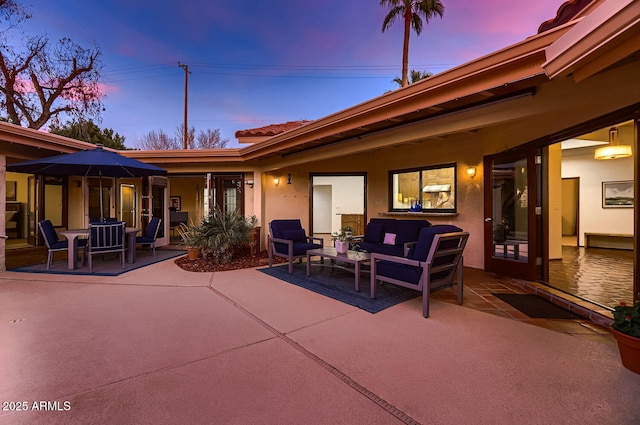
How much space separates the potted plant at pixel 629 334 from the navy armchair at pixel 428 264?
4.80 ft

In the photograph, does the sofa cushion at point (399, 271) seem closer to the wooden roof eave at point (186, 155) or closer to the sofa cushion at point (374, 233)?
the sofa cushion at point (374, 233)

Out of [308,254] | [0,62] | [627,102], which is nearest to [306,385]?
[308,254]

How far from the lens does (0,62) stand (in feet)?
35.7

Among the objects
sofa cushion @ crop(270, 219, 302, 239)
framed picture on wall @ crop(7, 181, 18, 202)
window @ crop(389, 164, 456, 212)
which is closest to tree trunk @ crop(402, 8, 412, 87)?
window @ crop(389, 164, 456, 212)

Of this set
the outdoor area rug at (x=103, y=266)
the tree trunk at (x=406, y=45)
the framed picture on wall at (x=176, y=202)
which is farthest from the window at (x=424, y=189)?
the framed picture on wall at (x=176, y=202)

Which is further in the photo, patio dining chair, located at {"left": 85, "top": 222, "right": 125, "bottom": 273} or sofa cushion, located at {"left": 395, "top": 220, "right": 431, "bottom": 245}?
sofa cushion, located at {"left": 395, "top": 220, "right": 431, "bottom": 245}

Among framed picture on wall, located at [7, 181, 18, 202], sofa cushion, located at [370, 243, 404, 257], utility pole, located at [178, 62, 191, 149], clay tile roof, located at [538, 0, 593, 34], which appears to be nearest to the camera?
clay tile roof, located at [538, 0, 593, 34]

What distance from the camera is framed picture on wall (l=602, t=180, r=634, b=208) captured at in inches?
290

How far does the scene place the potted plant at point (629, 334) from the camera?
2078 millimetres

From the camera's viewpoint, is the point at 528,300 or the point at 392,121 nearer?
the point at 528,300

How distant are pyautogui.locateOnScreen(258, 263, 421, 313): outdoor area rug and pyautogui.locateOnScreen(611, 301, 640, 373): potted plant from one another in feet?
6.48

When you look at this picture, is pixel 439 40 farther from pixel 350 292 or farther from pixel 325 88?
pixel 350 292

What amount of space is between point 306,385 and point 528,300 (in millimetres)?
3352

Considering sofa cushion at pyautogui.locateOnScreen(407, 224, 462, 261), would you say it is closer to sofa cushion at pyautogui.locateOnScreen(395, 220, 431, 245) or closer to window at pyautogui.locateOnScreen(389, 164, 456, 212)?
sofa cushion at pyautogui.locateOnScreen(395, 220, 431, 245)
